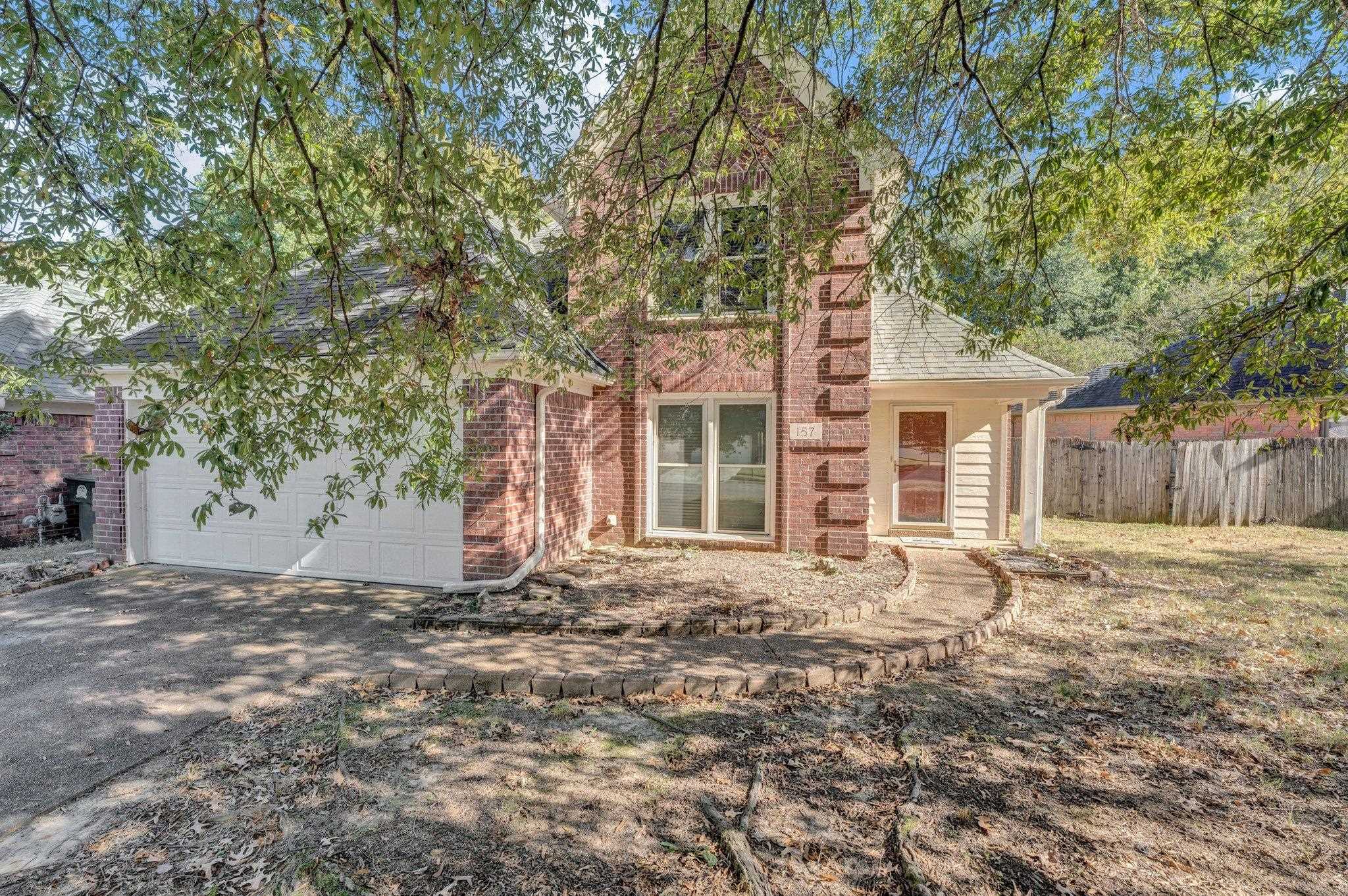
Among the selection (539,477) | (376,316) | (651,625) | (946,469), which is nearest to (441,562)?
(539,477)

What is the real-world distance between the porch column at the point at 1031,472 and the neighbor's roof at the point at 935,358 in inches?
30.3

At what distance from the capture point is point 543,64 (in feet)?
15.5

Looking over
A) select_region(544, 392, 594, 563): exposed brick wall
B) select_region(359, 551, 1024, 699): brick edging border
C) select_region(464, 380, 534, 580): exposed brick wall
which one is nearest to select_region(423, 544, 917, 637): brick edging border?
select_region(359, 551, 1024, 699): brick edging border

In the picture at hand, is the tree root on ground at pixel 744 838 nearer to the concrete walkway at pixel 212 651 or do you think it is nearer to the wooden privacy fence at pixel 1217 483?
the concrete walkway at pixel 212 651

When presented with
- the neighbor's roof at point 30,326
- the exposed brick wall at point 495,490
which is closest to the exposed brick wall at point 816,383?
the exposed brick wall at point 495,490

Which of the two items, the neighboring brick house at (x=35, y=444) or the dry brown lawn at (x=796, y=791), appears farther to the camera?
the neighboring brick house at (x=35, y=444)

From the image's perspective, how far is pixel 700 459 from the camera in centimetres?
912

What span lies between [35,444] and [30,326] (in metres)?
2.56

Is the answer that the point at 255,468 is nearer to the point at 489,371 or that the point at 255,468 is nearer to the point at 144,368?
the point at 144,368

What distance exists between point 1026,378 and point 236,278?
9885 mm

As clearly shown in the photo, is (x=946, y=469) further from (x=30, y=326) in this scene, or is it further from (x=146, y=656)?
(x=30, y=326)

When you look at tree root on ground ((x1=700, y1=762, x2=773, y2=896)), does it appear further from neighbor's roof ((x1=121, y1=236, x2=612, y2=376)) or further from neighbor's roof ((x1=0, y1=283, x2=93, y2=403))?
neighbor's roof ((x1=0, y1=283, x2=93, y2=403))

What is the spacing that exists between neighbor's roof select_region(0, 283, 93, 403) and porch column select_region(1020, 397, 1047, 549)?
1571cm

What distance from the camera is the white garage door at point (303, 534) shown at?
7.11m
